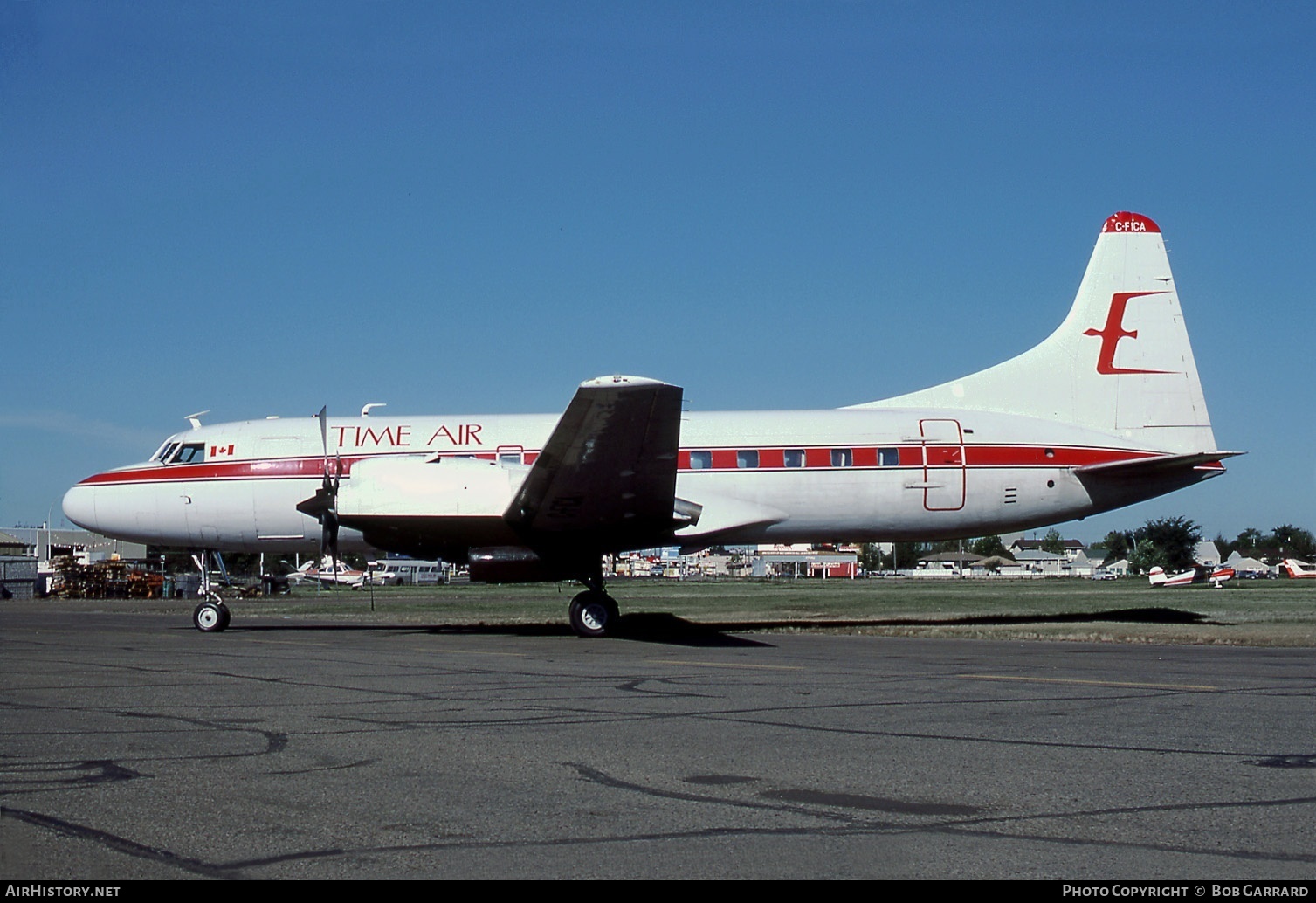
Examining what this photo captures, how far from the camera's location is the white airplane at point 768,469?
2012 cm

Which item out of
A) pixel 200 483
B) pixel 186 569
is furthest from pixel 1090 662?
pixel 186 569

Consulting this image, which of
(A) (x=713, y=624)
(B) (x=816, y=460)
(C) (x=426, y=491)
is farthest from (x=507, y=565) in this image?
(B) (x=816, y=460)

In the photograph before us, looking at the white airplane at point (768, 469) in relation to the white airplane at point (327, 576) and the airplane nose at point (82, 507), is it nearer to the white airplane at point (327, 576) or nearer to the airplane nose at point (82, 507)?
the airplane nose at point (82, 507)

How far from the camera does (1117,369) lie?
934 inches

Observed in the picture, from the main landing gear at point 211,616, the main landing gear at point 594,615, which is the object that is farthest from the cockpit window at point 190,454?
the main landing gear at point 594,615

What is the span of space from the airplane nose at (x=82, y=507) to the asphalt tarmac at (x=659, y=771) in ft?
34.1

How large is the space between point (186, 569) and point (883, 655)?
3285 inches

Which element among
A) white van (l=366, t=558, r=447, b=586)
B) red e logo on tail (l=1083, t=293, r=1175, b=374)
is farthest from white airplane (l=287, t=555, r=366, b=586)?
red e logo on tail (l=1083, t=293, r=1175, b=374)

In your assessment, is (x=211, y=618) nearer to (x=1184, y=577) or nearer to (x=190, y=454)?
(x=190, y=454)

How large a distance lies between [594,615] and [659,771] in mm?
13541

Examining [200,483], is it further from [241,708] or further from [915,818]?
[915,818]

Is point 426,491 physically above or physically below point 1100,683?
above

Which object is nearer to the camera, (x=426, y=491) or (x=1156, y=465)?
(x=426, y=491)

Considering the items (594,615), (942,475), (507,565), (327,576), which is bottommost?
(327,576)
